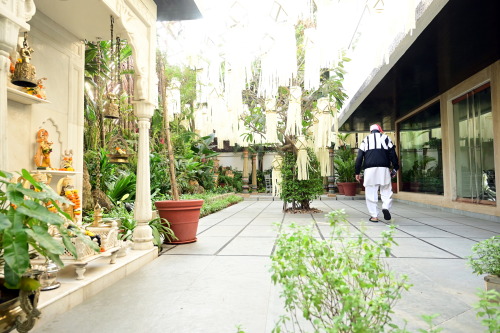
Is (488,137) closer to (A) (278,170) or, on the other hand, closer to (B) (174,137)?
(A) (278,170)

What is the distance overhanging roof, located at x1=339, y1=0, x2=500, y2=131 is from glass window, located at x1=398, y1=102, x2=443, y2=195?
0.51 m

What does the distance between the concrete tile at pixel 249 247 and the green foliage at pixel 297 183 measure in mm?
2927

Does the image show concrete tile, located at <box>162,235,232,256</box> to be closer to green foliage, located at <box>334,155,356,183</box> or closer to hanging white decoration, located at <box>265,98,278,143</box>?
hanging white decoration, located at <box>265,98,278,143</box>

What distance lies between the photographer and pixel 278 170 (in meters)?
7.02

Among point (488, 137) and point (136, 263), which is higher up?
point (488, 137)

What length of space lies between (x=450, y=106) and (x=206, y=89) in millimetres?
5277

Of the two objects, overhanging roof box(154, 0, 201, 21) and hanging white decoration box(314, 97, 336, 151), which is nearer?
overhanging roof box(154, 0, 201, 21)

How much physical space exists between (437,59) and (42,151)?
5.51 meters

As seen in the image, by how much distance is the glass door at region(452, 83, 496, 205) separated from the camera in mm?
5625

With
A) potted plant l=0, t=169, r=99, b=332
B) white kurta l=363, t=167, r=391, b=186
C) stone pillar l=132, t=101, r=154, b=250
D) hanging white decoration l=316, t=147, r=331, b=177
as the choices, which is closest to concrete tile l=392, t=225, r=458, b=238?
white kurta l=363, t=167, r=391, b=186

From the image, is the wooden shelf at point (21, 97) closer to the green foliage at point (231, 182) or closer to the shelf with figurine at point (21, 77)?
the shelf with figurine at point (21, 77)

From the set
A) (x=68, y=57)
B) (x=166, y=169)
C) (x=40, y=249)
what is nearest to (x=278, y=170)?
(x=166, y=169)

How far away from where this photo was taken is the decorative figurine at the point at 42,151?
3.03m

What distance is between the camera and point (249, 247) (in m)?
3.59
